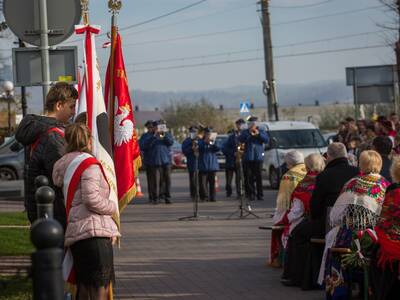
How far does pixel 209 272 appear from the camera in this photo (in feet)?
43.6

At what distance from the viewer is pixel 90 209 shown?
828 centimetres

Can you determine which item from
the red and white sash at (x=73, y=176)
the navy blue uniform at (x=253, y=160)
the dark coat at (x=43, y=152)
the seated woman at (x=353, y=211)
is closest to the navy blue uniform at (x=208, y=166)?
the navy blue uniform at (x=253, y=160)

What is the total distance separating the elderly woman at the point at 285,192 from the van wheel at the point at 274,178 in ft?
51.4

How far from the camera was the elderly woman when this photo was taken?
1345 centimetres

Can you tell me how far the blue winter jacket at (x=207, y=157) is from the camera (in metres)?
26.2

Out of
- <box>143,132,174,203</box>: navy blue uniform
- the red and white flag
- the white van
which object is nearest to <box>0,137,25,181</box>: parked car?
the white van

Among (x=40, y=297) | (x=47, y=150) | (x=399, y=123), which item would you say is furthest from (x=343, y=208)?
(x=399, y=123)

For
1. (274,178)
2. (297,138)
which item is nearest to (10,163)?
(274,178)

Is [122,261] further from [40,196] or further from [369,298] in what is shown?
[40,196]

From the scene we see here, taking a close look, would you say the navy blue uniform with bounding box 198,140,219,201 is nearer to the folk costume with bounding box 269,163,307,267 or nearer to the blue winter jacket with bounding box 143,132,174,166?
the blue winter jacket with bounding box 143,132,174,166

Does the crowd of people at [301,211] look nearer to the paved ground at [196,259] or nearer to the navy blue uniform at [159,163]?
the paved ground at [196,259]

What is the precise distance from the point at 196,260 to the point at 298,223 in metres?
2.39

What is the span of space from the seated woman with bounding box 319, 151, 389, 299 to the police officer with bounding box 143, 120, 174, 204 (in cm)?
1506

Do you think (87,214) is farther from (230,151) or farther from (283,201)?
(230,151)
